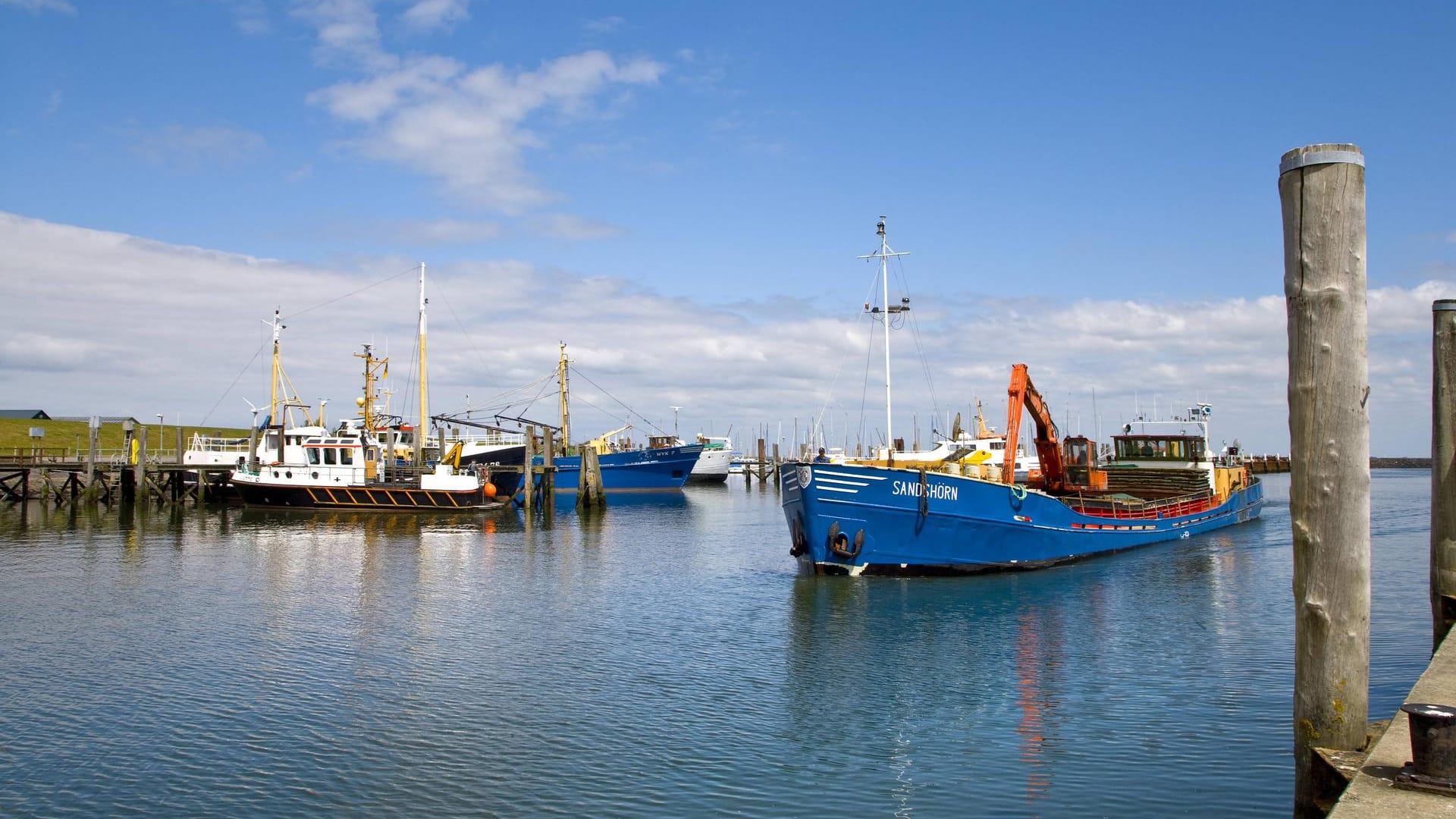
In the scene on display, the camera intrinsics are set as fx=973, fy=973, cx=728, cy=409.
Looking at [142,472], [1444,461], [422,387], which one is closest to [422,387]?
[422,387]

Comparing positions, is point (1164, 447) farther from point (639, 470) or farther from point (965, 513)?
point (639, 470)

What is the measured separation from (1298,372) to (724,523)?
40512mm

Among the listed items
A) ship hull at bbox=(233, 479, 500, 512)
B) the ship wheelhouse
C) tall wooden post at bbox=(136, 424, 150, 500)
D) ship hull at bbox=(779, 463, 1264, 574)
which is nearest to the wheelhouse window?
the ship wheelhouse

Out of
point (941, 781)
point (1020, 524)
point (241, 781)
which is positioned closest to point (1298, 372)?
point (941, 781)

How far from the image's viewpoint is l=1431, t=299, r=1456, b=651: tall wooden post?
9.16 m

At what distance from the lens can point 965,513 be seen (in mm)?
23109

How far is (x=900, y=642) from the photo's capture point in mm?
16359

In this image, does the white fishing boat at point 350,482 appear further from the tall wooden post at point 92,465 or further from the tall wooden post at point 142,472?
the tall wooden post at point 92,465

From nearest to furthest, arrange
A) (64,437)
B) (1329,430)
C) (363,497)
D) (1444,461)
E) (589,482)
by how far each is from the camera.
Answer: (1329,430) < (1444,461) < (363,497) < (589,482) < (64,437)

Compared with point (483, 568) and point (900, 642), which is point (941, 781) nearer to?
point (900, 642)

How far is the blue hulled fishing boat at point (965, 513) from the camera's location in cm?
2230

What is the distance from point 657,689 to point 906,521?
1046 centimetres

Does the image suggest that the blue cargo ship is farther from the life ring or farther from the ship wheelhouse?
the ship wheelhouse

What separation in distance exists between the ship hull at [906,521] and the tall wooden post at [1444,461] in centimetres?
1268
